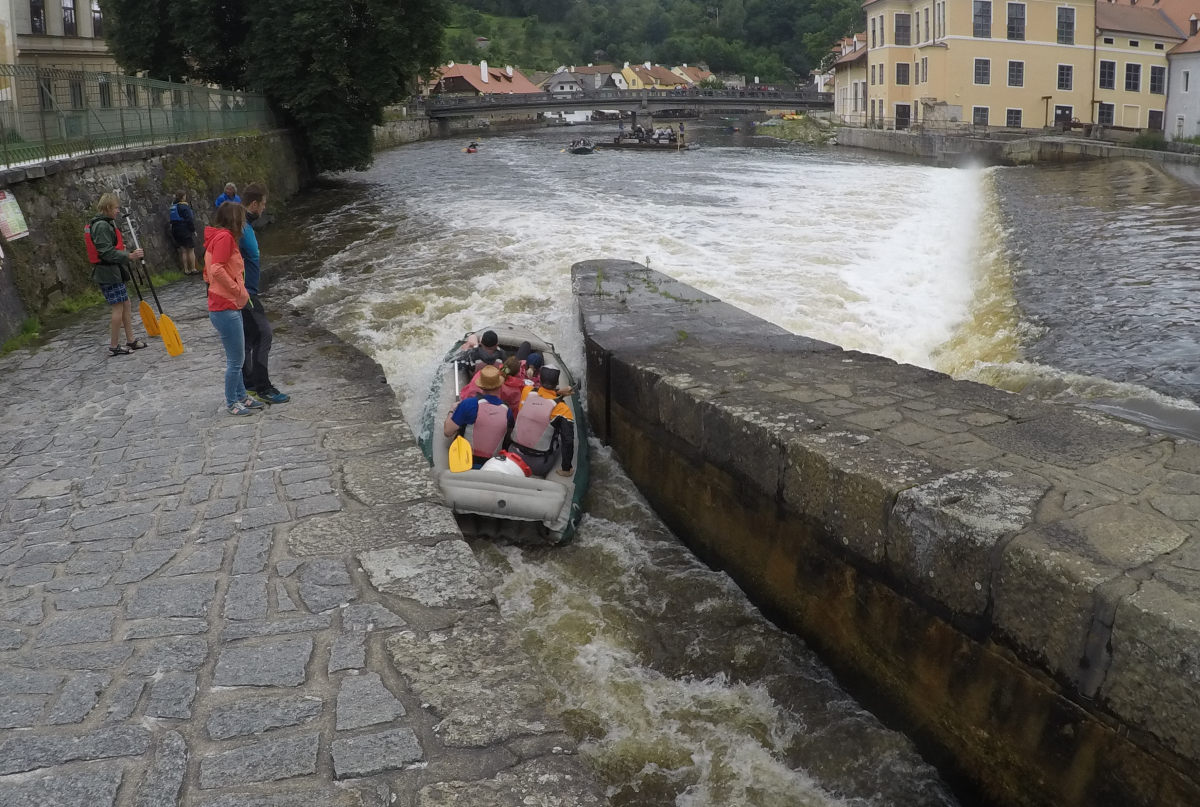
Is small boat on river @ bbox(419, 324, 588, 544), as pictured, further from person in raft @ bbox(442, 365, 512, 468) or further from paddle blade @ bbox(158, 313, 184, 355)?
paddle blade @ bbox(158, 313, 184, 355)

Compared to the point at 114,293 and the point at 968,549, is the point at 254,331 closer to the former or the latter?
the point at 114,293

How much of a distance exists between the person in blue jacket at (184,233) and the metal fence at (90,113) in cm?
153

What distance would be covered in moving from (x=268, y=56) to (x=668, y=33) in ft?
455

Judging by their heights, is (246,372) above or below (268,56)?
below

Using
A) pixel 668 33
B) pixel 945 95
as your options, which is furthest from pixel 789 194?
pixel 668 33

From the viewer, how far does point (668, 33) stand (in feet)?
513

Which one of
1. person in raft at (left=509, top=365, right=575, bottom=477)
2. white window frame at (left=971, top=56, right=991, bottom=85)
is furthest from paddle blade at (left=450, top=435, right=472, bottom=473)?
white window frame at (left=971, top=56, right=991, bottom=85)

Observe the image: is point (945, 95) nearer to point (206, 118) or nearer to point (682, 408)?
point (206, 118)

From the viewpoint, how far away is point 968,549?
4.48 m

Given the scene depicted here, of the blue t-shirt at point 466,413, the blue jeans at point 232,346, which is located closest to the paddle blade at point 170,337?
the blue jeans at point 232,346

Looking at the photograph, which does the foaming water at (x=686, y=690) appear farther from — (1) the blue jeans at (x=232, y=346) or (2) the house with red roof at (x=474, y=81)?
(2) the house with red roof at (x=474, y=81)

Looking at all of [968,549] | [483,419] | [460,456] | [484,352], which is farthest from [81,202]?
[968,549]

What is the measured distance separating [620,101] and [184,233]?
60.3 meters

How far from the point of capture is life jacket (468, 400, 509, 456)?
7727 millimetres
